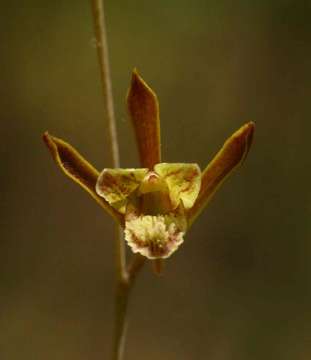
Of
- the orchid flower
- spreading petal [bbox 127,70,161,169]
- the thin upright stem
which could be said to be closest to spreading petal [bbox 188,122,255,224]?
the orchid flower

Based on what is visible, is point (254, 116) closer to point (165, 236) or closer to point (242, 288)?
point (242, 288)

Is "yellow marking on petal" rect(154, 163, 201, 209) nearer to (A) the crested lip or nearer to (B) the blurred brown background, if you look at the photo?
(A) the crested lip

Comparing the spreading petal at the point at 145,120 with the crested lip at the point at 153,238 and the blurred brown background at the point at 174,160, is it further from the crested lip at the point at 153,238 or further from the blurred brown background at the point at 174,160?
the blurred brown background at the point at 174,160

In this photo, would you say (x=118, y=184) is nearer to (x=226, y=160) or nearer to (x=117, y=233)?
(x=117, y=233)

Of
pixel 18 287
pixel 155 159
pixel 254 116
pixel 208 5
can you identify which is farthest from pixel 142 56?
pixel 155 159

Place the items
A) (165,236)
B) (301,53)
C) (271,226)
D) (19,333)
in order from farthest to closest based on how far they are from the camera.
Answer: (301,53)
(271,226)
(19,333)
(165,236)
